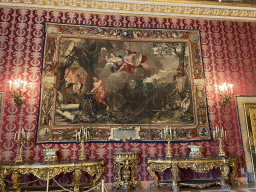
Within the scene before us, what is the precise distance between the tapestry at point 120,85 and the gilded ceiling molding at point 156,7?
0.75m

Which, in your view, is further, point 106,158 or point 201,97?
point 201,97

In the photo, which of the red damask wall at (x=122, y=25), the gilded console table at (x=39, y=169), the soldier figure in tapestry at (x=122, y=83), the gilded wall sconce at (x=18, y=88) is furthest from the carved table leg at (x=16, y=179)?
the gilded wall sconce at (x=18, y=88)

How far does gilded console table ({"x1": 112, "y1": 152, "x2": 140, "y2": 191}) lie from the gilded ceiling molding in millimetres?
4996

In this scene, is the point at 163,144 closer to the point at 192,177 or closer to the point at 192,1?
the point at 192,177

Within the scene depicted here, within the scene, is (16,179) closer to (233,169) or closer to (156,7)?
(233,169)

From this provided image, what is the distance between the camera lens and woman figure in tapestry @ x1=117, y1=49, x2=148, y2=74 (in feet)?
22.5

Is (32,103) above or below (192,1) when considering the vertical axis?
below

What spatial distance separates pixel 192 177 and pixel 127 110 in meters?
2.90

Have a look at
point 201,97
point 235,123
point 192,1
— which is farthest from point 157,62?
point 235,123

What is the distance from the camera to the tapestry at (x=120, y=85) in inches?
247

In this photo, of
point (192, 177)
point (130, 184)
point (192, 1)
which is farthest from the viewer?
point (192, 1)

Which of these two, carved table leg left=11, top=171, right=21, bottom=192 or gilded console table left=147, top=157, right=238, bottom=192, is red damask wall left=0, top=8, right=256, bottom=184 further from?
carved table leg left=11, top=171, right=21, bottom=192

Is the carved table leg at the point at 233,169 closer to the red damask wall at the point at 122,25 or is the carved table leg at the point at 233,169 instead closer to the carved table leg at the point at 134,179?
the red damask wall at the point at 122,25

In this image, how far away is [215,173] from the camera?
6.34 m
